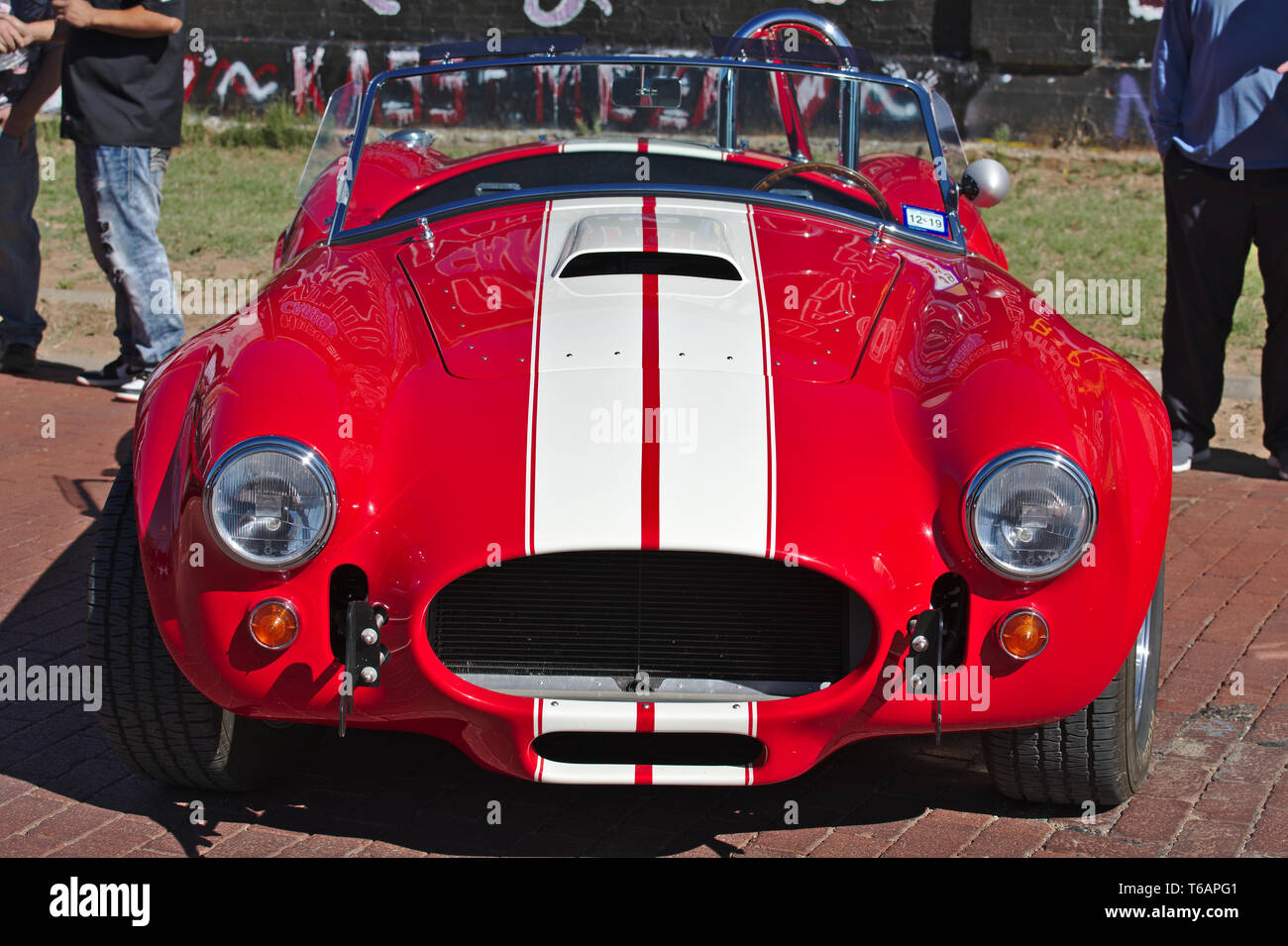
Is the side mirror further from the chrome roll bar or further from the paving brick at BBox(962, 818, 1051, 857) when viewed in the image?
the paving brick at BBox(962, 818, 1051, 857)

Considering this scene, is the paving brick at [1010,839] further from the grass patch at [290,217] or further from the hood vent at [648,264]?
the grass patch at [290,217]

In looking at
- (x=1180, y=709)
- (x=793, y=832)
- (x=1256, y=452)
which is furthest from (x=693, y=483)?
(x=1256, y=452)

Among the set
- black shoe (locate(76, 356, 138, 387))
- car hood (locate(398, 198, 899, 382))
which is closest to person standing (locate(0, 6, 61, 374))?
black shoe (locate(76, 356, 138, 387))

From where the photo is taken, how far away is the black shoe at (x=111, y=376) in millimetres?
6082

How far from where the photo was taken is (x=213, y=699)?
8.38ft

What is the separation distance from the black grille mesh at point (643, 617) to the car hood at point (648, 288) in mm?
424

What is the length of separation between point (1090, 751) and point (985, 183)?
1.81 meters

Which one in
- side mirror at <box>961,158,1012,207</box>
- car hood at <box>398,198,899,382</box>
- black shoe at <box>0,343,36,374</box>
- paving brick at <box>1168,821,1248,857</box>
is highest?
side mirror at <box>961,158,1012,207</box>

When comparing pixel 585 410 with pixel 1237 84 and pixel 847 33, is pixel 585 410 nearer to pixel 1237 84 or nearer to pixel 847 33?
pixel 1237 84

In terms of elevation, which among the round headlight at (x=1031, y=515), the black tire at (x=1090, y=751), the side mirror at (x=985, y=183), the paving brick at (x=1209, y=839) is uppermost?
the side mirror at (x=985, y=183)

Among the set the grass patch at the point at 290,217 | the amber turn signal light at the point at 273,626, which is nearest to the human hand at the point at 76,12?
the grass patch at the point at 290,217

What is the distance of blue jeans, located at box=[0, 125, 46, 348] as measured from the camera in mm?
6113

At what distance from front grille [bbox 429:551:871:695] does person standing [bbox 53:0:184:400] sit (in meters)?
3.85
